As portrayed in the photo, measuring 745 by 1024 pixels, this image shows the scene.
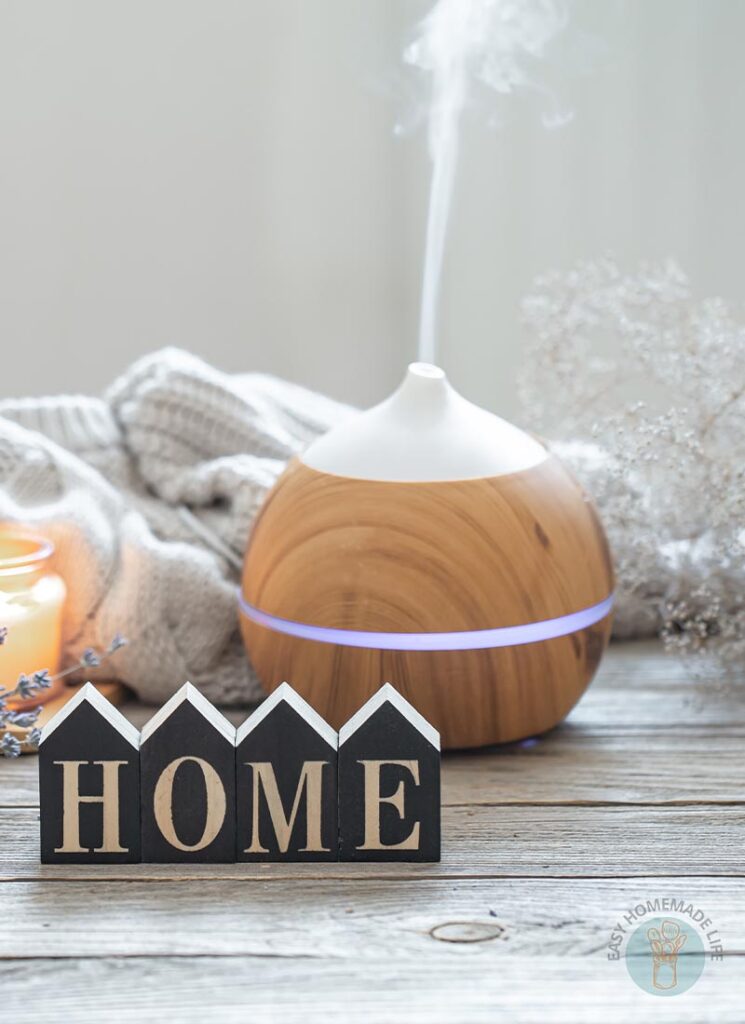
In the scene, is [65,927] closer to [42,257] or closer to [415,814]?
[415,814]

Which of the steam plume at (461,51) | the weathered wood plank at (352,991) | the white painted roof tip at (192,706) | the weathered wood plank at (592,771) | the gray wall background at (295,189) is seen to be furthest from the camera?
the gray wall background at (295,189)

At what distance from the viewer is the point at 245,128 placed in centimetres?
249

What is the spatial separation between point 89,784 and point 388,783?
0.20 meters

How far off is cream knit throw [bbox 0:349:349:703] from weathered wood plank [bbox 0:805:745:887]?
23 centimetres

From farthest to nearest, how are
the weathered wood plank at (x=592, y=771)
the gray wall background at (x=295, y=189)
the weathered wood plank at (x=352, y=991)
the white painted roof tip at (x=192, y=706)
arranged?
1. the gray wall background at (x=295, y=189)
2. the weathered wood plank at (x=592, y=771)
3. the white painted roof tip at (x=192, y=706)
4. the weathered wood plank at (x=352, y=991)

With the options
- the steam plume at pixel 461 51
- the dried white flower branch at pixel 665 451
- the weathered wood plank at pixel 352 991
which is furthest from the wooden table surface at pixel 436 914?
the steam plume at pixel 461 51

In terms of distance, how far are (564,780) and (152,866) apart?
33cm

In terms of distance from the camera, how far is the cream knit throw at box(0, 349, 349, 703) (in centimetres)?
114

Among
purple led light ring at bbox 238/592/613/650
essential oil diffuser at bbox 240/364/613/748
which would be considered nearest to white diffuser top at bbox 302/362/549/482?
essential oil diffuser at bbox 240/364/613/748

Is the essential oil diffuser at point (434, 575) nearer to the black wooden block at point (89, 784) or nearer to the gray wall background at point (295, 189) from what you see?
the black wooden block at point (89, 784)

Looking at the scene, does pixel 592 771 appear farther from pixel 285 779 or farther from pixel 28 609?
pixel 28 609

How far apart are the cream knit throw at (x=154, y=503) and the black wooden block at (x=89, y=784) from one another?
245 mm

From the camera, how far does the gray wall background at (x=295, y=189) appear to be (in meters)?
2.32

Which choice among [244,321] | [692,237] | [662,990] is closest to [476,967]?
[662,990]
